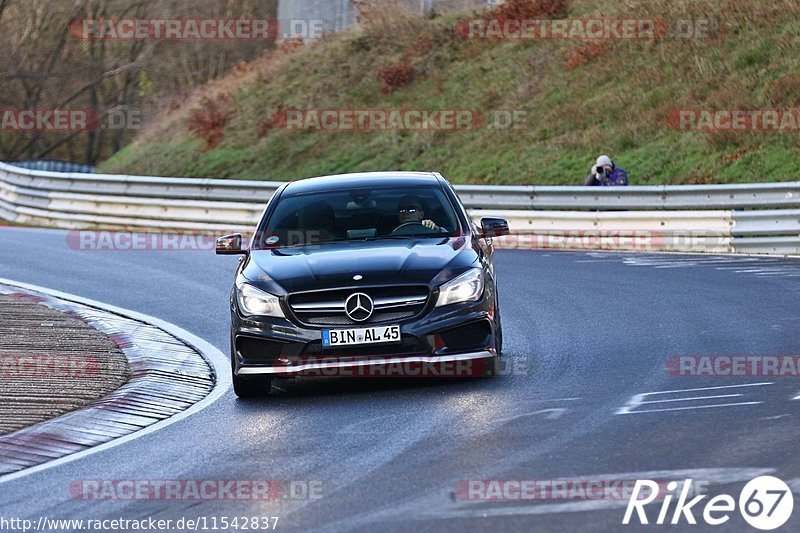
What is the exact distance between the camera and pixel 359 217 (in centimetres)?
1175

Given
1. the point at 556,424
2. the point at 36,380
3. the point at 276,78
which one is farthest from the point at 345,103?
the point at 556,424

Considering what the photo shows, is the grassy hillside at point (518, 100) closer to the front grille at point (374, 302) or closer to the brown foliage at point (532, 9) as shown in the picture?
the brown foliage at point (532, 9)

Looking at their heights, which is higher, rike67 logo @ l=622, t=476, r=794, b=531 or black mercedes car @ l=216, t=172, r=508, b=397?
black mercedes car @ l=216, t=172, r=508, b=397

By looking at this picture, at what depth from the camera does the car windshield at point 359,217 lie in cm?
1165

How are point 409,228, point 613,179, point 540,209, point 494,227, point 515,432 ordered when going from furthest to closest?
point 540,209 → point 613,179 → point 494,227 → point 409,228 → point 515,432

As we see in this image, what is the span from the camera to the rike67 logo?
639 centimetres

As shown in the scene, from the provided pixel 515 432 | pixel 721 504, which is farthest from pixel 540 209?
pixel 721 504

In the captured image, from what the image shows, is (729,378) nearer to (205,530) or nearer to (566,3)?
(205,530)

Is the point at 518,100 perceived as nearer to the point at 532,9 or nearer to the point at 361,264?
the point at 532,9

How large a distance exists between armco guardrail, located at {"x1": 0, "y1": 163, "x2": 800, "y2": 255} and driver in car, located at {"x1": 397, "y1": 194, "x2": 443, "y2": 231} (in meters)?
10.2

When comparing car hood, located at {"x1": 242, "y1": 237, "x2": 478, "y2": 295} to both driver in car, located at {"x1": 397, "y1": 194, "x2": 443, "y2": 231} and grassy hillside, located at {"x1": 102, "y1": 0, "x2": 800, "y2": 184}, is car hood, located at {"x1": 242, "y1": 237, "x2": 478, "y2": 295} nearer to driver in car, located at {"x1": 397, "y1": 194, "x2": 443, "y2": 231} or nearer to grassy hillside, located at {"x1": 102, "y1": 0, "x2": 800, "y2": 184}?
driver in car, located at {"x1": 397, "y1": 194, "x2": 443, "y2": 231}

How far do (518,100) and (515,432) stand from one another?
27.1 m

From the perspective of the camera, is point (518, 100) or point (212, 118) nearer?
point (518, 100)

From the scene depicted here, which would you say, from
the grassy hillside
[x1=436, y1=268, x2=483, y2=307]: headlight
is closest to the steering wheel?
[x1=436, y1=268, x2=483, y2=307]: headlight
